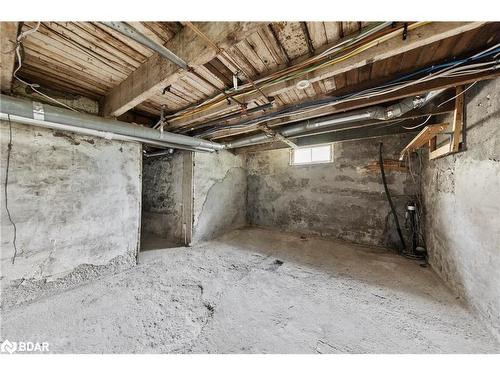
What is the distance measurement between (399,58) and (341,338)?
2.25 m

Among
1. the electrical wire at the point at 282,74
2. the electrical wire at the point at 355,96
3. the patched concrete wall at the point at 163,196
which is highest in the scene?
the electrical wire at the point at 282,74

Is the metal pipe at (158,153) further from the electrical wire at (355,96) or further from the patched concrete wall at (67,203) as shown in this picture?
the electrical wire at (355,96)

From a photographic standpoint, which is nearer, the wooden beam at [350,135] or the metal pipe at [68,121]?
the metal pipe at [68,121]

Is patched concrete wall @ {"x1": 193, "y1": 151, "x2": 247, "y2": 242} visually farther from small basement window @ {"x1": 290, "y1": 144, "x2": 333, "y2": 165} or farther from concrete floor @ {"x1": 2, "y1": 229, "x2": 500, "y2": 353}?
small basement window @ {"x1": 290, "y1": 144, "x2": 333, "y2": 165}

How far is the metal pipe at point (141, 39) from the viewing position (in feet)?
3.23

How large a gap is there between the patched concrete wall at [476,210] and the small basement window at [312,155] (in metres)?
1.93

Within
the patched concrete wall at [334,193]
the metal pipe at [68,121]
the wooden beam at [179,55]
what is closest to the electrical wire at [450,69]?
the wooden beam at [179,55]

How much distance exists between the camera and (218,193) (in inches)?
158

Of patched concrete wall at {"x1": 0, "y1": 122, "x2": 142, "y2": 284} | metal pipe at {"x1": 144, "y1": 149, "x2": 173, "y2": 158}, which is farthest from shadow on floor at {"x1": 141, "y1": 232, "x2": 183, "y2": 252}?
metal pipe at {"x1": 144, "y1": 149, "x2": 173, "y2": 158}

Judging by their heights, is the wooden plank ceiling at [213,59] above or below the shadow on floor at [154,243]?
above

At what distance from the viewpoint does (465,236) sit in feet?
5.63

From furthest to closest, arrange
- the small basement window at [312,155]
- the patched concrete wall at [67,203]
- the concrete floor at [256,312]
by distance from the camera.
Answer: the small basement window at [312,155]
the patched concrete wall at [67,203]
the concrete floor at [256,312]

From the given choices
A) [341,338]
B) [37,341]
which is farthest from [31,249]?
[341,338]
